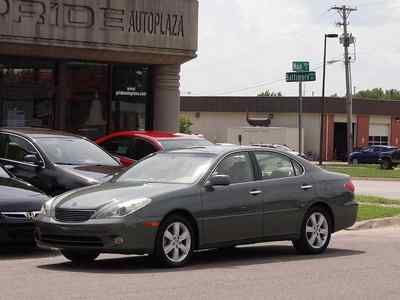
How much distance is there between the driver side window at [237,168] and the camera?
11.5 metres

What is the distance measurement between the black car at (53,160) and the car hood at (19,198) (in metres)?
1.34

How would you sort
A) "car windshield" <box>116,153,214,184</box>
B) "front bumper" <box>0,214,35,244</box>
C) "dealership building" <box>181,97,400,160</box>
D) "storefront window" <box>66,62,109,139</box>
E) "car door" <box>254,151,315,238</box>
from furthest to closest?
1. "dealership building" <box>181,97,400,160</box>
2. "storefront window" <box>66,62,109,139</box>
3. "car door" <box>254,151,315,238</box>
4. "front bumper" <box>0,214,35,244</box>
5. "car windshield" <box>116,153,214,184</box>

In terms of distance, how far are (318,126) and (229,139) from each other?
26.0 ft

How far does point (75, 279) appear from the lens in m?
9.62

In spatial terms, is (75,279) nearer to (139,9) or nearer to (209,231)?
(209,231)

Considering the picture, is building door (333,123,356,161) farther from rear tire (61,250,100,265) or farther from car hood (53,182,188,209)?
car hood (53,182,188,209)

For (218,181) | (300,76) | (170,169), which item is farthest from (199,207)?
(300,76)

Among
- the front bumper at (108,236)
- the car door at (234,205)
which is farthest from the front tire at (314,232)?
the front bumper at (108,236)

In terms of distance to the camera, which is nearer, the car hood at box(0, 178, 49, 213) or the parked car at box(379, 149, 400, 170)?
the car hood at box(0, 178, 49, 213)

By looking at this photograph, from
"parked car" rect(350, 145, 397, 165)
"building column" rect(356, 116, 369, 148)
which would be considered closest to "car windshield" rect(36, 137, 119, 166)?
"parked car" rect(350, 145, 397, 165)

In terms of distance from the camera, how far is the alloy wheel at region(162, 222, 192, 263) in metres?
10.5

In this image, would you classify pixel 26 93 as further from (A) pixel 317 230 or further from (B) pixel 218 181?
(B) pixel 218 181

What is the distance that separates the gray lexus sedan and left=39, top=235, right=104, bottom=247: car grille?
11mm

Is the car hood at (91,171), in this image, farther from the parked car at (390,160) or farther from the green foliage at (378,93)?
the green foliage at (378,93)
